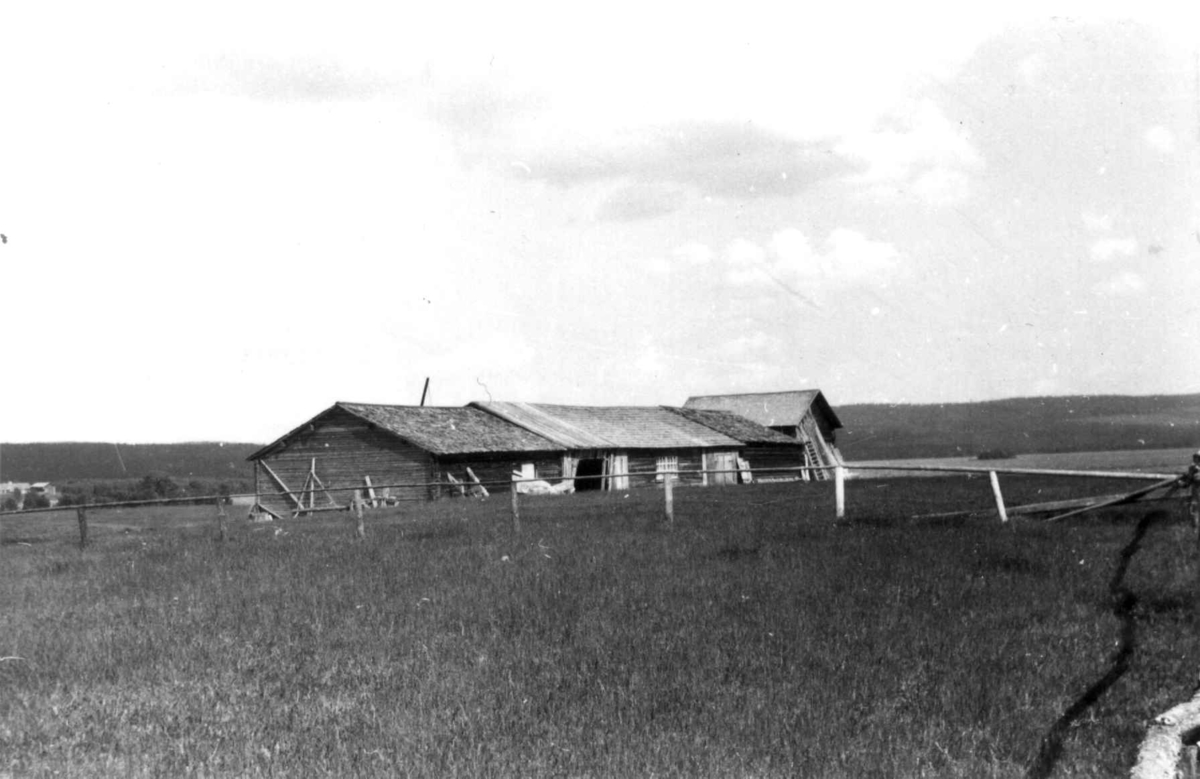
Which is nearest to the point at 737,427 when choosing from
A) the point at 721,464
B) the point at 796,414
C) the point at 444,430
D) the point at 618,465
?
the point at 721,464

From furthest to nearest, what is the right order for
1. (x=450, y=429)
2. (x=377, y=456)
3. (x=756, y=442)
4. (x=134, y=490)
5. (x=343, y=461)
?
1. (x=134, y=490)
2. (x=756, y=442)
3. (x=450, y=429)
4. (x=343, y=461)
5. (x=377, y=456)

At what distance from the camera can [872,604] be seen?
10195mm

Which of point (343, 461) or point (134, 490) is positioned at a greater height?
point (343, 461)

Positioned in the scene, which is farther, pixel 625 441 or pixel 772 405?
pixel 772 405

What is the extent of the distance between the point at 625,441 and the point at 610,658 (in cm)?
3820

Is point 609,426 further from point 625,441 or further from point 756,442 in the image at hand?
point 756,442

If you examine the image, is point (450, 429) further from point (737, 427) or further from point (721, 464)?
point (737, 427)

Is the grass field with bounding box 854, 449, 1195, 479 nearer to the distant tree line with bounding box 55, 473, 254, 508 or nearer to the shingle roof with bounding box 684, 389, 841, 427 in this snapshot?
the shingle roof with bounding box 684, 389, 841, 427

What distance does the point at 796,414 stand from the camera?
61.0 meters

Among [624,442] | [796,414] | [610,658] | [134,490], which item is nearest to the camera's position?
[610,658]

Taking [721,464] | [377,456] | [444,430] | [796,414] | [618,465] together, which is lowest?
[721,464]

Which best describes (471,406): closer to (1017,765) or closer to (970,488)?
(970,488)

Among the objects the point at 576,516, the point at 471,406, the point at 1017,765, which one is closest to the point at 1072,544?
the point at 1017,765

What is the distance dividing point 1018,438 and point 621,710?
135495 millimetres
